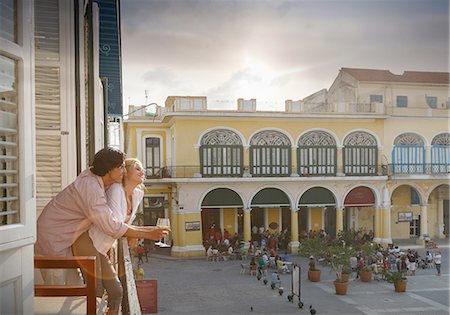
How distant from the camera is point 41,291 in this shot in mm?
2930

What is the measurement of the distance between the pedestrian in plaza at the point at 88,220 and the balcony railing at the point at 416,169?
23.9 meters

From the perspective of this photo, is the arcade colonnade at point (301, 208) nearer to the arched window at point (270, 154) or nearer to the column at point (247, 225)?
the column at point (247, 225)

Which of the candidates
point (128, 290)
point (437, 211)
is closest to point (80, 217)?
point (128, 290)

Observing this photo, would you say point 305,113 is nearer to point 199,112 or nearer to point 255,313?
point 199,112

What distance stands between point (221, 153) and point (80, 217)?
2121cm

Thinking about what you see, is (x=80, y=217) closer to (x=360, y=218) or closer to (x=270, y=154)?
(x=270, y=154)

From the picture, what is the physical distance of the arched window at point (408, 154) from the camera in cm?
2592

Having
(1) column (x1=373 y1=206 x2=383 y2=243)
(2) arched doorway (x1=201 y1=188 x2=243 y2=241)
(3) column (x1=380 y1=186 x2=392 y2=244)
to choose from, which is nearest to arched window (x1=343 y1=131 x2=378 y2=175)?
(3) column (x1=380 y1=186 x2=392 y2=244)

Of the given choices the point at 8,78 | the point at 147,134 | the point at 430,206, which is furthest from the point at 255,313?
the point at 430,206

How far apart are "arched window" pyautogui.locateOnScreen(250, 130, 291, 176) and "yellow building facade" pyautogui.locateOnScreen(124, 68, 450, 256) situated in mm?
48

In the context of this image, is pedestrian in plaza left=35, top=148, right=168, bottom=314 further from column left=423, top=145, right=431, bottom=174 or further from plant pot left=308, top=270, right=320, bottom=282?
column left=423, top=145, right=431, bottom=174

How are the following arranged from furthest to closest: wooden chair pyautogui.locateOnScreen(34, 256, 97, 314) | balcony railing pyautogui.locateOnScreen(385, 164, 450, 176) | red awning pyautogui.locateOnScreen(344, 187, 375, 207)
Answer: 1. balcony railing pyautogui.locateOnScreen(385, 164, 450, 176)
2. red awning pyautogui.locateOnScreen(344, 187, 375, 207)
3. wooden chair pyautogui.locateOnScreen(34, 256, 97, 314)

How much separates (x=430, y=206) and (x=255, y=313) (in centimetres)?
1841

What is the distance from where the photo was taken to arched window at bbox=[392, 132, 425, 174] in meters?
25.9
